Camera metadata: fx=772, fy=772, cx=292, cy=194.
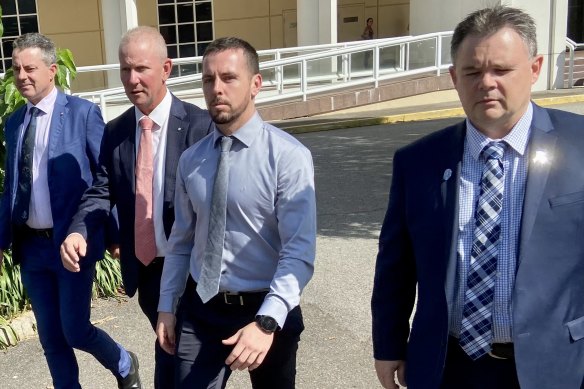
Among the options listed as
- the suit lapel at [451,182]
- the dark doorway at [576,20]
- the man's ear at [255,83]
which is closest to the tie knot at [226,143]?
the man's ear at [255,83]

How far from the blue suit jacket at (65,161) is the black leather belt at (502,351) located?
→ 2.27 metres

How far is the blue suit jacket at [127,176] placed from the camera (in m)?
3.62

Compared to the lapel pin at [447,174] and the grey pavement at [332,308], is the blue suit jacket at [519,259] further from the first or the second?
the grey pavement at [332,308]

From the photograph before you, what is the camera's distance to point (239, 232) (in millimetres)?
3076

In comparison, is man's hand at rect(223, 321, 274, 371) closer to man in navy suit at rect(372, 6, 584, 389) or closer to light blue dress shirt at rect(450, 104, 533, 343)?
man in navy suit at rect(372, 6, 584, 389)

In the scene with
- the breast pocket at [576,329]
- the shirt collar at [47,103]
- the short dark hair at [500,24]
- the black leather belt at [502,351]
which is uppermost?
the short dark hair at [500,24]

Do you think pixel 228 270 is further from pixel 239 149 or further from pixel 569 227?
pixel 569 227

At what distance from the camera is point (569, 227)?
232 cm

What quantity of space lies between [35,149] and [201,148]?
1368mm

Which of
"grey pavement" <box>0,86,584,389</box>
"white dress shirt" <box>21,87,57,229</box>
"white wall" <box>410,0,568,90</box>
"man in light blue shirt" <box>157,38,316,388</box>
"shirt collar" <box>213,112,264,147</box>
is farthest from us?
"white wall" <box>410,0,568,90</box>

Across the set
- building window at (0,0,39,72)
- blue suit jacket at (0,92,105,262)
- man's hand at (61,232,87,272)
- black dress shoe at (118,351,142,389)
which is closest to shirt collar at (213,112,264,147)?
man's hand at (61,232,87,272)

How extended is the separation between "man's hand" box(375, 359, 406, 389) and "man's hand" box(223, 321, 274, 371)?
0.42m

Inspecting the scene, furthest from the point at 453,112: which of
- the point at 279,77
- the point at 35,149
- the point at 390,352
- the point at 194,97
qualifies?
the point at 390,352

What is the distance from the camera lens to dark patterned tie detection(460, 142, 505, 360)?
2.39 meters
